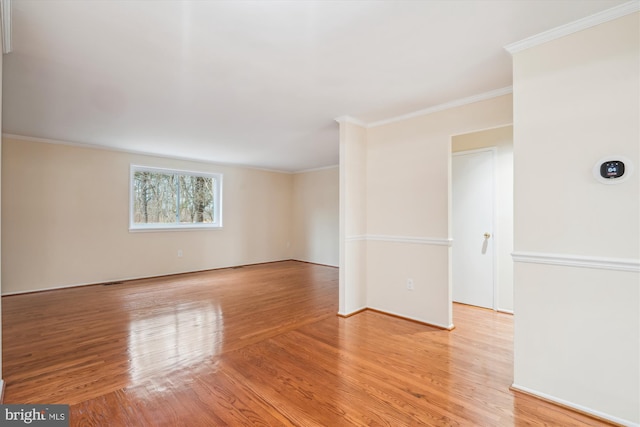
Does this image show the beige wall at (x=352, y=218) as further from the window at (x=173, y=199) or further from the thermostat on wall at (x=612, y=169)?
the window at (x=173, y=199)

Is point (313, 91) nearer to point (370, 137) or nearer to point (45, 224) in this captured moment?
point (370, 137)

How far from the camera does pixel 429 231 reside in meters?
3.27

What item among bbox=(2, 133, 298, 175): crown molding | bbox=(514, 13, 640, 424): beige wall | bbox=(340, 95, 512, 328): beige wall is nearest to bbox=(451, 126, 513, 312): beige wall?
bbox=(340, 95, 512, 328): beige wall

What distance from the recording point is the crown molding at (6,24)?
5.39 ft

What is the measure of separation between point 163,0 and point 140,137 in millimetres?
3354

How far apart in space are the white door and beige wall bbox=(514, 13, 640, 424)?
1895mm

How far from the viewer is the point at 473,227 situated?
155 inches

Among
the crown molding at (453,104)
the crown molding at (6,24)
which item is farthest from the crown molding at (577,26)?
the crown molding at (6,24)

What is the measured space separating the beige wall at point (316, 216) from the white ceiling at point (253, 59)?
3.37 meters

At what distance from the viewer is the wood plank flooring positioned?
5.88 ft

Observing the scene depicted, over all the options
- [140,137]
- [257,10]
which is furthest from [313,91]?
[140,137]

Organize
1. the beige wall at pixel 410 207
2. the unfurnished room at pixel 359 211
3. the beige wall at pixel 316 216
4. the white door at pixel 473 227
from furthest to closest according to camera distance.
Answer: the beige wall at pixel 316 216 → the white door at pixel 473 227 → the beige wall at pixel 410 207 → the unfurnished room at pixel 359 211

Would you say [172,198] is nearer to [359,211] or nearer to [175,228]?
[175,228]

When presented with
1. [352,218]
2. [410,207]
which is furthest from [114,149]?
[410,207]
